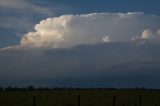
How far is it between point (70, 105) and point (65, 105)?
0.58 metres

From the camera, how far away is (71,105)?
46.5 m

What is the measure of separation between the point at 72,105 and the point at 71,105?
0.39 ft

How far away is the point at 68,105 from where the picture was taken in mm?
46719

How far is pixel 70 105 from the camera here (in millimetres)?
46656

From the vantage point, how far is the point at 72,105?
46500 mm

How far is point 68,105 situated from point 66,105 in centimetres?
24

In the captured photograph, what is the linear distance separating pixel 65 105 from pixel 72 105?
0.84 m

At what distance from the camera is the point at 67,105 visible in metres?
46.9

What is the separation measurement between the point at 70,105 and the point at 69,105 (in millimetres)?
114

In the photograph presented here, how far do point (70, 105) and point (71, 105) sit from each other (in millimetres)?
172

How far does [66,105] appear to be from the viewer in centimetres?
4678

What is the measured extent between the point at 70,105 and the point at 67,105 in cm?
45

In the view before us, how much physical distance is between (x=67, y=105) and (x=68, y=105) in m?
0.25
